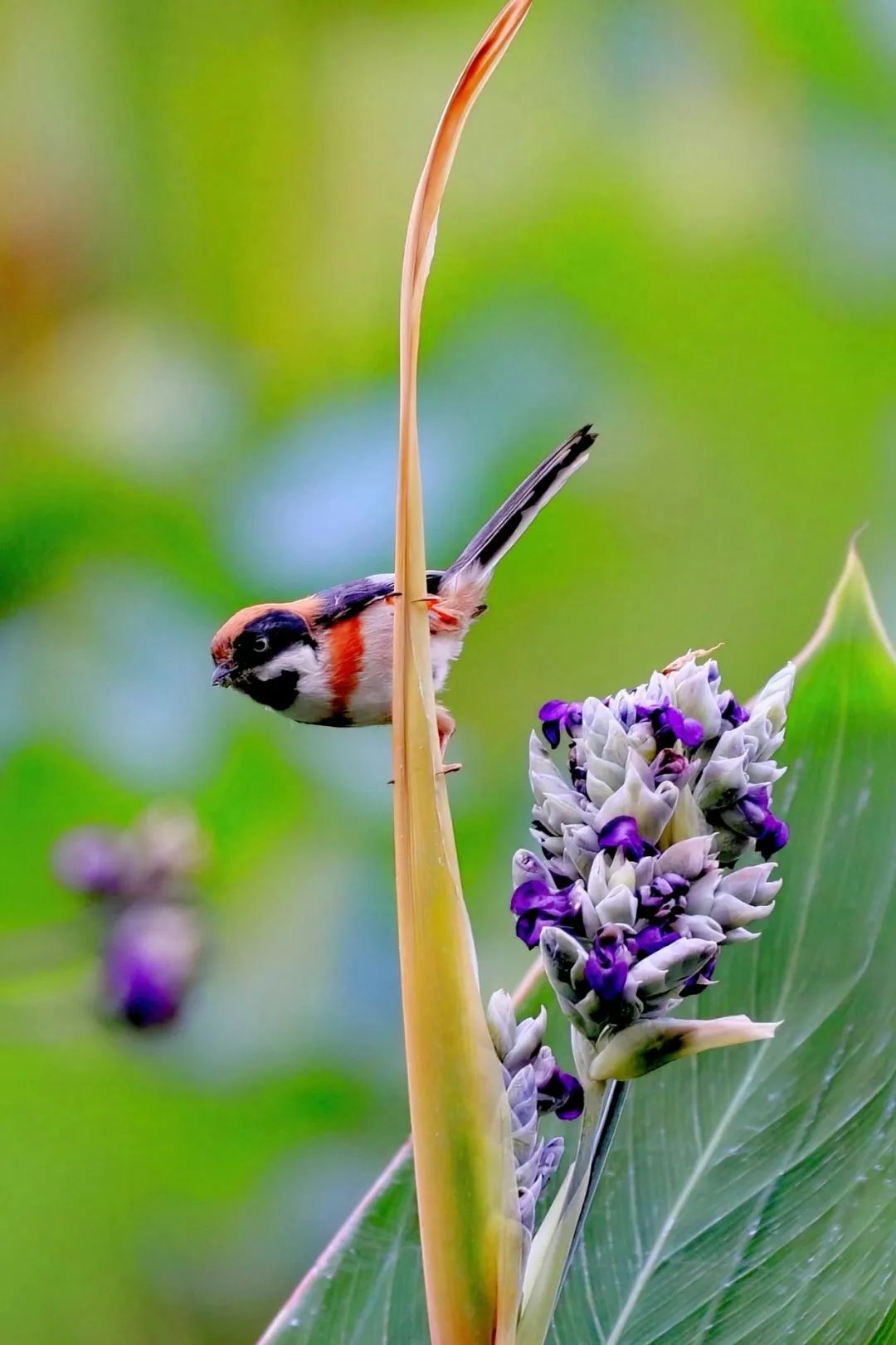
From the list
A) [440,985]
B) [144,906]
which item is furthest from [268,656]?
[440,985]

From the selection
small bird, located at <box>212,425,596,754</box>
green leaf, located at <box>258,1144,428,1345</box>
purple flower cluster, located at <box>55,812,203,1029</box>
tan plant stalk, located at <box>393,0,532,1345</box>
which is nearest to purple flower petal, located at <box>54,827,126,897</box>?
purple flower cluster, located at <box>55,812,203,1029</box>

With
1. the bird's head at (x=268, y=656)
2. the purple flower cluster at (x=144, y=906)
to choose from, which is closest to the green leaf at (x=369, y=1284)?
the purple flower cluster at (x=144, y=906)

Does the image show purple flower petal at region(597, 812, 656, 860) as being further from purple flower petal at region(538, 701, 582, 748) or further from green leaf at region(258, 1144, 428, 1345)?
green leaf at region(258, 1144, 428, 1345)

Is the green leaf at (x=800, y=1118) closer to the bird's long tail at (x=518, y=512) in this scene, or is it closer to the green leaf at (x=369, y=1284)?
the green leaf at (x=369, y=1284)

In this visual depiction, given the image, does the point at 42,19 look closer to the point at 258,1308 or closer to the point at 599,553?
the point at 599,553

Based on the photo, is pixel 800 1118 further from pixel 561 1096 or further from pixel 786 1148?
pixel 561 1096

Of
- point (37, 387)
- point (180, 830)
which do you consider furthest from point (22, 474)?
point (180, 830)

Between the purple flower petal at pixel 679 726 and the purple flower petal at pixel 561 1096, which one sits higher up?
the purple flower petal at pixel 679 726
